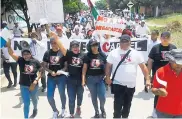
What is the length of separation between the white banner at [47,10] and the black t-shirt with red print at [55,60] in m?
1.62

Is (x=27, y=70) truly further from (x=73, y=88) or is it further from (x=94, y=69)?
(x=94, y=69)

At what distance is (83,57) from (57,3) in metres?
2.13

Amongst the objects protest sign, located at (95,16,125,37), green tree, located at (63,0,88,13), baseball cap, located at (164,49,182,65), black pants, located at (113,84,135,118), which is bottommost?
black pants, located at (113,84,135,118)

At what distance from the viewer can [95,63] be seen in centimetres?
588

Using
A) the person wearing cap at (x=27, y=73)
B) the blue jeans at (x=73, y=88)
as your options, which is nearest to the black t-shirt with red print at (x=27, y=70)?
the person wearing cap at (x=27, y=73)

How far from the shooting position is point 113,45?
8578 millimetres

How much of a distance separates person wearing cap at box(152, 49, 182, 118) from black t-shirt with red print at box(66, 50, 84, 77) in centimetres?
224

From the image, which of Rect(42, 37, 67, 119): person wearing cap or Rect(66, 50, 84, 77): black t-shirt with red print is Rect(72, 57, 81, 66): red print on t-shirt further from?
Rect(42, 37, 67, 119): person wearing cap

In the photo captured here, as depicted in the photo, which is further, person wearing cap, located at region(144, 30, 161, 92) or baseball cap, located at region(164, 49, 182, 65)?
person wearing cap, located at region(144, 30, 161, 92)

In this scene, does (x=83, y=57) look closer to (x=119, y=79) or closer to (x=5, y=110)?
(x=119, y=79)

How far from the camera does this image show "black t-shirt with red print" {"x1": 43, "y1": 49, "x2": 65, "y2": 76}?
239 inches

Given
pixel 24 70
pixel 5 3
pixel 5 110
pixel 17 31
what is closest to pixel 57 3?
pixel 24 70

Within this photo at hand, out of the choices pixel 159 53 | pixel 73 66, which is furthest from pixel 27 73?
pixel 159 53

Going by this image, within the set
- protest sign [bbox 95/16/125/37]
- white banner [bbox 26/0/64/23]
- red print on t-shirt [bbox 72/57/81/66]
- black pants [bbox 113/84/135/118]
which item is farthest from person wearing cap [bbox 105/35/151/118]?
protest sign [bbox 95/16/125/37]
